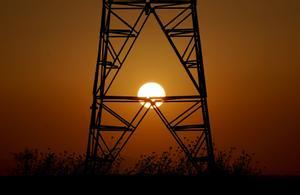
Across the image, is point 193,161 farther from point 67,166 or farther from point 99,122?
point 67,166

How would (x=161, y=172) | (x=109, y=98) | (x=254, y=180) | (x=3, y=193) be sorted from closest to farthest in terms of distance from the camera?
(x=3, y=193) → (x=254, y=180) → (x=109, y=98) → (x=161, y=172)

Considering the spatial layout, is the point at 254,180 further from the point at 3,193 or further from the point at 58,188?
the point at 3,193

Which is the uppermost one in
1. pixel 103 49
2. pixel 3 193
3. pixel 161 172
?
pixel 103 49

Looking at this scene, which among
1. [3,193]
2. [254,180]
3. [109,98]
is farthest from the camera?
[109,98]

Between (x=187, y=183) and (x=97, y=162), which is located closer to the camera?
(x=187, y=183)

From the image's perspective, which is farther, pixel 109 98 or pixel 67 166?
pixel 67 166

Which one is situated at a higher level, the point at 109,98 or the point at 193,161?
the point at 109,98

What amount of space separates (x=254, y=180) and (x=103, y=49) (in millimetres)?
7584

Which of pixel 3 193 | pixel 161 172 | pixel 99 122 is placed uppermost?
pixel 99 122

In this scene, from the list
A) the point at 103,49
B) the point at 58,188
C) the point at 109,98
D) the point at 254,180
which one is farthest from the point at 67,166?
the point at 254,180

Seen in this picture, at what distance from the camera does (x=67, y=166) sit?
14.5 m

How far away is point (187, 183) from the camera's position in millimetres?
8195

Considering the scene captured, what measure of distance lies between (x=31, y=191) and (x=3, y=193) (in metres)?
0.50

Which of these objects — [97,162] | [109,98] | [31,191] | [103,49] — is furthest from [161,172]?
[31,191]
